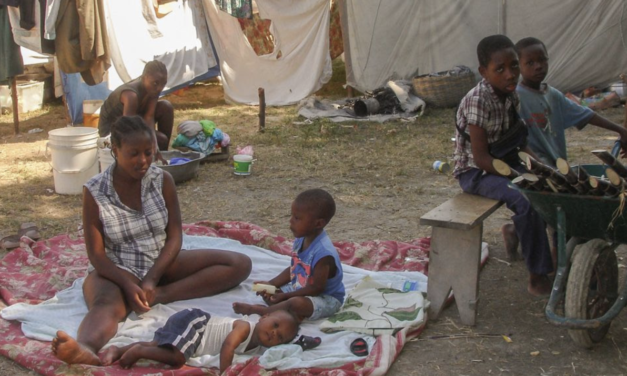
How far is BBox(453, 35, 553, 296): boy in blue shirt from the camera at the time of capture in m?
3.82

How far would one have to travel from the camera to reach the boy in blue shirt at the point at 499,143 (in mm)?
3820

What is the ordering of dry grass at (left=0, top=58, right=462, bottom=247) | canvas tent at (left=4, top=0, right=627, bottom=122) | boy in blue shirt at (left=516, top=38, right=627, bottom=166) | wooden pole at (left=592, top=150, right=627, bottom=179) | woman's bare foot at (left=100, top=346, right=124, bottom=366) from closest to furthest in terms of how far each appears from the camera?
1. wooden pole at (left=592, top=150, right=627, bottom=179)
2. woman's bare foot at (left=100, top=346, right=124, bottom=366)
3. boy in blue shirt at (left=516, top=38, right=627, bottom=166)
4. dry grass at (left=0, top=58, right=462, bottom=247)
5. canvas tent at (left=4, top=0, right=627, bottom=122)

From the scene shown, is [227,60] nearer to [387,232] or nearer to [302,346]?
[387,232]

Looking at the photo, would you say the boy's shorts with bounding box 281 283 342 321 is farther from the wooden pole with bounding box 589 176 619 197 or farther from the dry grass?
the dry grass

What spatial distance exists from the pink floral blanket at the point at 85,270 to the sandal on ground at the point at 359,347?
0.17 ft

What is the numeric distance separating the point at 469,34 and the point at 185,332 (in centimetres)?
846

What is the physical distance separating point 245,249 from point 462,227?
1.77 metres

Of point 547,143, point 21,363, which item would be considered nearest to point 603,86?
point 547,143

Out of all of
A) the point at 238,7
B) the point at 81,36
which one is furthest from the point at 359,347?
the point at 238,7

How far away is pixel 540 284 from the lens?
401 centimetres

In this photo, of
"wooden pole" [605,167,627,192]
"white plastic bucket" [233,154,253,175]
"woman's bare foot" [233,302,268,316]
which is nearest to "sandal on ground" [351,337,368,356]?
"woman's bare foot" [233,302,268,316]

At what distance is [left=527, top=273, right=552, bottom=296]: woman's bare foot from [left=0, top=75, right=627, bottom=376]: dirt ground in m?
0.05

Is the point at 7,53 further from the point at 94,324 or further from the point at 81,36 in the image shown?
the point at 94,324

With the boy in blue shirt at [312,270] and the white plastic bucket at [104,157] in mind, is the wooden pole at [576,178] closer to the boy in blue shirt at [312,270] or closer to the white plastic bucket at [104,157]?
the boy in blue shirt at [312,270]
